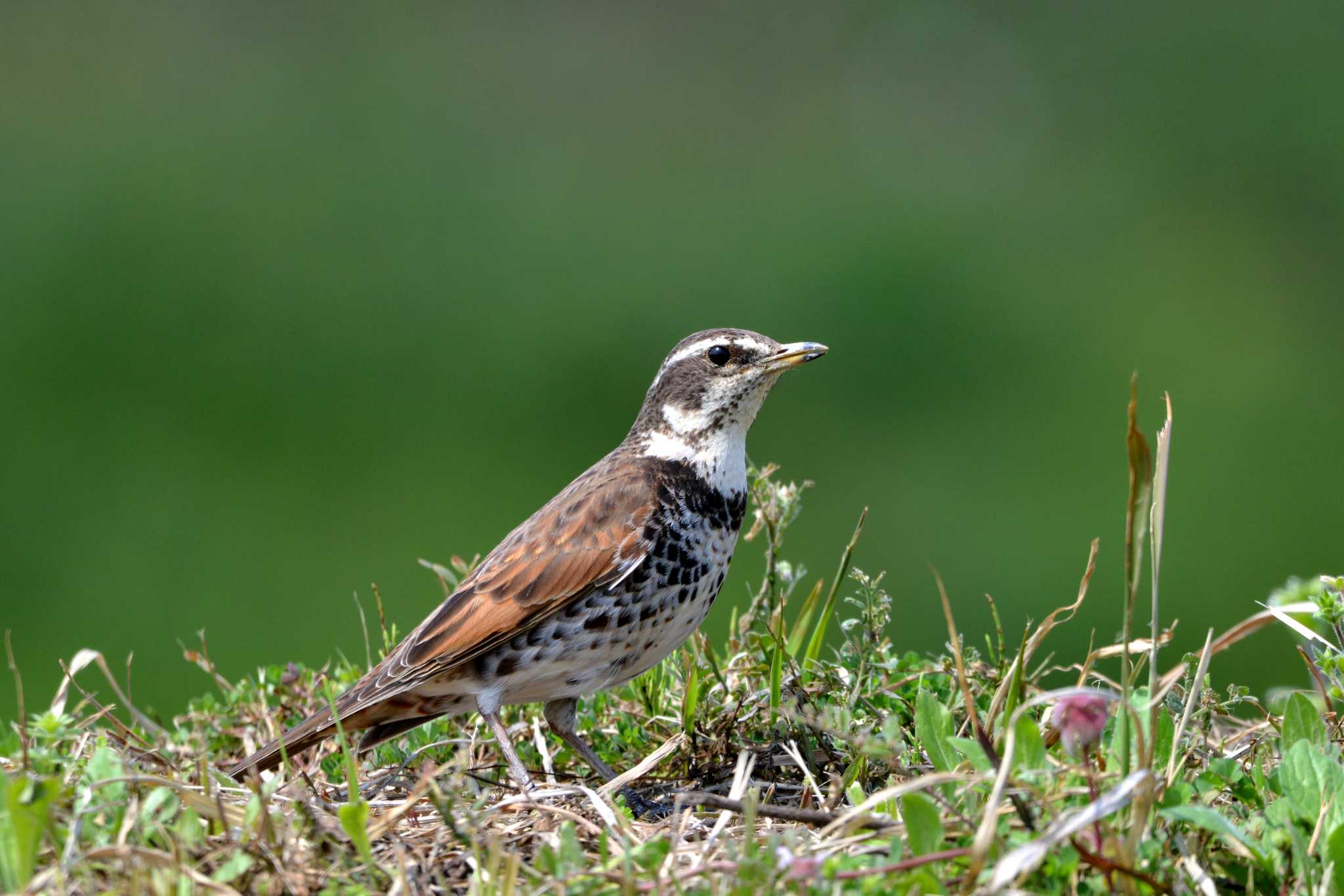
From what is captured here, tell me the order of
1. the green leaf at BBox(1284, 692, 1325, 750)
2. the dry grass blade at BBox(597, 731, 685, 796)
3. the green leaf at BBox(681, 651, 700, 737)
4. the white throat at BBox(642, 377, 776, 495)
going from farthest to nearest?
the white throat at BBox(642, 377, 776, 495) < the green leaf at BBox(681, 651, 700, 737) < the dry grass blade at BBox(597, 731, 685, 796) < the green leaf at BBox(1284, 692, 1325, 750)

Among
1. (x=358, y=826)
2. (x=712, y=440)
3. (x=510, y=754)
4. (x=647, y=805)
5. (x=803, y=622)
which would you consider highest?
(x=712, y=440)

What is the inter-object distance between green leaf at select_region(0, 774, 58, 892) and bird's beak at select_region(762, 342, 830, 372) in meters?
2.99

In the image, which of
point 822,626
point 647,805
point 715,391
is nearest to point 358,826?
point 647,805

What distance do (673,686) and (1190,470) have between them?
6.97 metres

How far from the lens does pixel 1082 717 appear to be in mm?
2963

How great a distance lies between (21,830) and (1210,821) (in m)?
2.29

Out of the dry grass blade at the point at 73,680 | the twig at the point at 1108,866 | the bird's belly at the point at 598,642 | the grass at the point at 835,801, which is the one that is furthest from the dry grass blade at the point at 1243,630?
the dry grass blade at the point at 73,680

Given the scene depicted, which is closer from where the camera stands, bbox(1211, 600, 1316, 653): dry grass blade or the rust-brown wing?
bbox(1211, 600, 1316, 653): dry grass blade

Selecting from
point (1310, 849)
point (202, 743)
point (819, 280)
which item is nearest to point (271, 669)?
point (202, 743)

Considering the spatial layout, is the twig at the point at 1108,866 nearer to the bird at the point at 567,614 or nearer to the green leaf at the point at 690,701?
the green leaf at the point at 690,701

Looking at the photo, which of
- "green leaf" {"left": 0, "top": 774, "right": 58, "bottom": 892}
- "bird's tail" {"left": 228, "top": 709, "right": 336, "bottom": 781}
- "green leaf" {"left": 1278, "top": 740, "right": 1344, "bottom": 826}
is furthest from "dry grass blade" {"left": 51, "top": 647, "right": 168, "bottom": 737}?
"green leaf" {"left": 1278, "top": 740, "right": 1344, "bottom": 826}

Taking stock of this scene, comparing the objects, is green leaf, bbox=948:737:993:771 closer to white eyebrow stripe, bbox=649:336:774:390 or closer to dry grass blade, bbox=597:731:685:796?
dry grass blade, bbox=597:731:685:796

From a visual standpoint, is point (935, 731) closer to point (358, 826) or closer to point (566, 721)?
A: point (358, 826)

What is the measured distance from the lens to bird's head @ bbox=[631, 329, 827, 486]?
532cm
